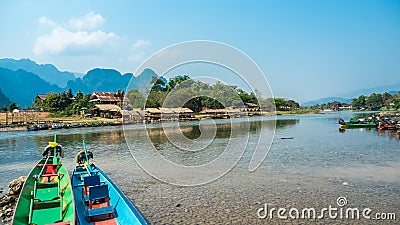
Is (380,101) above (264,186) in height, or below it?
above

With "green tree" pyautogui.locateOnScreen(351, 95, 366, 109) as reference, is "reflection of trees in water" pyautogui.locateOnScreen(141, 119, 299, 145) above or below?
below

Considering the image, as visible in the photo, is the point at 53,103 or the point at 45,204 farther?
the point at 53,103

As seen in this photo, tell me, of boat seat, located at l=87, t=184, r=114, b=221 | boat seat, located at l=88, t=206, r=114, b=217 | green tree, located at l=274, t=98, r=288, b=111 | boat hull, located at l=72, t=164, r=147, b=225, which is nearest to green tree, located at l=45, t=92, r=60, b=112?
boat hull, located at l=72, t=164, r=147, b=225

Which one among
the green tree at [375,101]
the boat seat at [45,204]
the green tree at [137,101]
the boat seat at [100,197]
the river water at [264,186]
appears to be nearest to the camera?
the boat seat at [45,204]

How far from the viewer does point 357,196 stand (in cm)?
926

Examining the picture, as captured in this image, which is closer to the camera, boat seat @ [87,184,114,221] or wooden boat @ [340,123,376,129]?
boat seat @ [87,184,114,221]

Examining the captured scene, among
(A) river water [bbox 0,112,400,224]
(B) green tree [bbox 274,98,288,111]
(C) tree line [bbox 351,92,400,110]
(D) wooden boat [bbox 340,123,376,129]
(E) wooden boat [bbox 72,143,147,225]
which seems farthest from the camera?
(C) tree line [bbox 351,92,400,110]

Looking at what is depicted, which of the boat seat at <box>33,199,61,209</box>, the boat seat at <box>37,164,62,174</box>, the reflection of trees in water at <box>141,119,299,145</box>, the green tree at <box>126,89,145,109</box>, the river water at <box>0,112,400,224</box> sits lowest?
the river water at <box>0,112,400,224</box>

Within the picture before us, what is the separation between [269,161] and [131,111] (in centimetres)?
4045

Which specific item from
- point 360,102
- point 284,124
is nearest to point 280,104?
point 284,124

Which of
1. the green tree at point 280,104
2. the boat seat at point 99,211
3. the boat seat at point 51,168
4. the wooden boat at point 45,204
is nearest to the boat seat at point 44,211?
the wooden boat at point 45,204

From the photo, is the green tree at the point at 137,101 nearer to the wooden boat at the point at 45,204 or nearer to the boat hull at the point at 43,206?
the wooden boat at the point at 45,204

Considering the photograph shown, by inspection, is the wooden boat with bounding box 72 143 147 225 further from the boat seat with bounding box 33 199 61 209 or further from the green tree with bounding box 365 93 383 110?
the green tree with bounding box 365 93 383 110

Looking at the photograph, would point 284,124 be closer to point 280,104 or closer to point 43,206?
point 43,206
